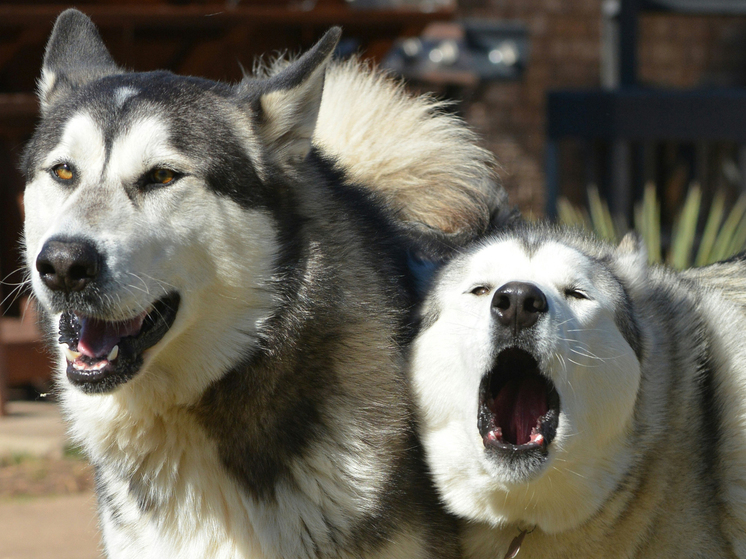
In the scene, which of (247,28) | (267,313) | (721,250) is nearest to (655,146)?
A: (721,250)

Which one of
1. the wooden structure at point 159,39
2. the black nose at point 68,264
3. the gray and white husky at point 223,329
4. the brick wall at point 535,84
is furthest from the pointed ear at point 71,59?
the brick wall at point 535,84

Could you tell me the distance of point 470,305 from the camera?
9.83 ft

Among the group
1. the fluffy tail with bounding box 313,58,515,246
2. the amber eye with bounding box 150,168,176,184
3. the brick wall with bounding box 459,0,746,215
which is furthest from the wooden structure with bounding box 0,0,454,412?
the amber eye with bounding box 150,168,176,184

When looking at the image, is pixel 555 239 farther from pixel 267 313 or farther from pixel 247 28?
pixel 247 28

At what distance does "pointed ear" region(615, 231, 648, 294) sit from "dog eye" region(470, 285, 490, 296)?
0.59 metres

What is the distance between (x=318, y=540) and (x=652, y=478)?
1.10 metres

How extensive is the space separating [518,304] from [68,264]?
1.28m

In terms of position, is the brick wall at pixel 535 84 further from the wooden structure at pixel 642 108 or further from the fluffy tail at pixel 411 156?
the fluffy tail at pixel 411 156

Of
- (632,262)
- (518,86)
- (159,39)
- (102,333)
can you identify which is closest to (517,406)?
(632,262)

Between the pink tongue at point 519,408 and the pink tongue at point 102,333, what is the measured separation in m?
1.16

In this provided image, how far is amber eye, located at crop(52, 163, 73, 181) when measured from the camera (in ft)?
9.34

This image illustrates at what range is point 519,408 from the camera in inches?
119

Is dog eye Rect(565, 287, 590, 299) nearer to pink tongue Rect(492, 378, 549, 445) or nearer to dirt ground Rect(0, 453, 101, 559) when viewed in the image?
pink tongue Rect(492, 378, 549, 445)

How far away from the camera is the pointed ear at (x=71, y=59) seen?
129 inches
